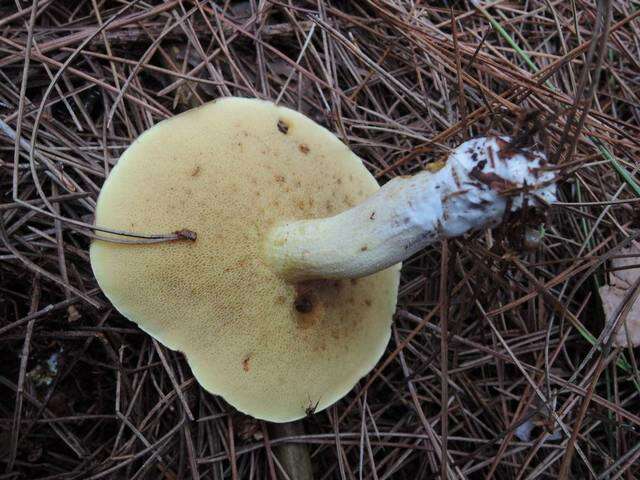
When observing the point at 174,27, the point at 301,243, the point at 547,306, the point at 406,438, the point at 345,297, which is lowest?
the point at 406,438

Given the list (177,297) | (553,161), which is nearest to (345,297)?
(177,297)

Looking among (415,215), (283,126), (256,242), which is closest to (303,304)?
(256,242)

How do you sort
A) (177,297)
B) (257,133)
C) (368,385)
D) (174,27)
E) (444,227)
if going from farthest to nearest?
(174,27) → (368,385) → (257,133) → (177,297) → (444,227)

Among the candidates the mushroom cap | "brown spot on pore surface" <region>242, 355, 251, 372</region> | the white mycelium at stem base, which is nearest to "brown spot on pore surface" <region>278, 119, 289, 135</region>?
the mushroom cap

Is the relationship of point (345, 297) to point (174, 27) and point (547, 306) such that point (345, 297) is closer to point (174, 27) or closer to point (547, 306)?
point (547, 306)

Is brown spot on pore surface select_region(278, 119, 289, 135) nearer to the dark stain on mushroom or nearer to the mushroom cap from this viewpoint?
the mushroom cap

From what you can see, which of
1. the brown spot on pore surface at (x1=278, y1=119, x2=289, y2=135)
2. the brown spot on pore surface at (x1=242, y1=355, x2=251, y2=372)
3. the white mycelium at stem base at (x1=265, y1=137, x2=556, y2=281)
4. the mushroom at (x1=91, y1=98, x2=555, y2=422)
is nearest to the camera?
the white mycelium at stem base at (x1=265, y1=137, x2=556, y2=281)
